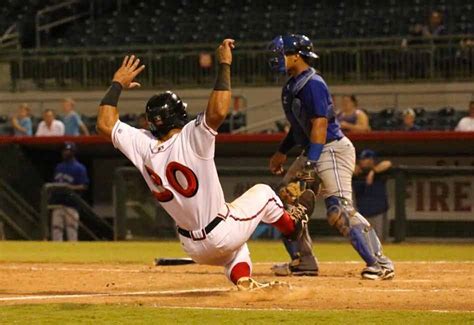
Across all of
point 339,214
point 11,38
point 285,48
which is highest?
point 285,48

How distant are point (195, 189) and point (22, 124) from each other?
508 inches

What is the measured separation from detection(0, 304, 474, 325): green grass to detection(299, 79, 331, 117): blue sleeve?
2.51m

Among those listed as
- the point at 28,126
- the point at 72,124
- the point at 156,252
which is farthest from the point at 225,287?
the point at 28,126

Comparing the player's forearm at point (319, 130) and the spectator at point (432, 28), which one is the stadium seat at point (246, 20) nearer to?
the spectator at point (432, 28)

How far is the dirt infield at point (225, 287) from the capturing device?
799cm

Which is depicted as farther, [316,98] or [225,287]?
[316,98]

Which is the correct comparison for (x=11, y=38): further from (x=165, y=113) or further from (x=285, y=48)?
(x=165, y=113)

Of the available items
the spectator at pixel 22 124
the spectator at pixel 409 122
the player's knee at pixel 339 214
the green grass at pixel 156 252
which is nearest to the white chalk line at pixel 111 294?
the player's knee at pixel 339 214

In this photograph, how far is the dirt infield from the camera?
799 cm

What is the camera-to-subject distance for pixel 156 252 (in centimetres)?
1454

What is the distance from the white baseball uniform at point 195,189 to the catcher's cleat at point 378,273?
1604 mm

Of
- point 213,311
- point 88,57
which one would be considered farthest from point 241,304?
point 88,57

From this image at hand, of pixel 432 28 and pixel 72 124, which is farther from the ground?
pixel 432 28

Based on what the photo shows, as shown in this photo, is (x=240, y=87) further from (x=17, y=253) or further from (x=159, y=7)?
(x=17, y=253)
